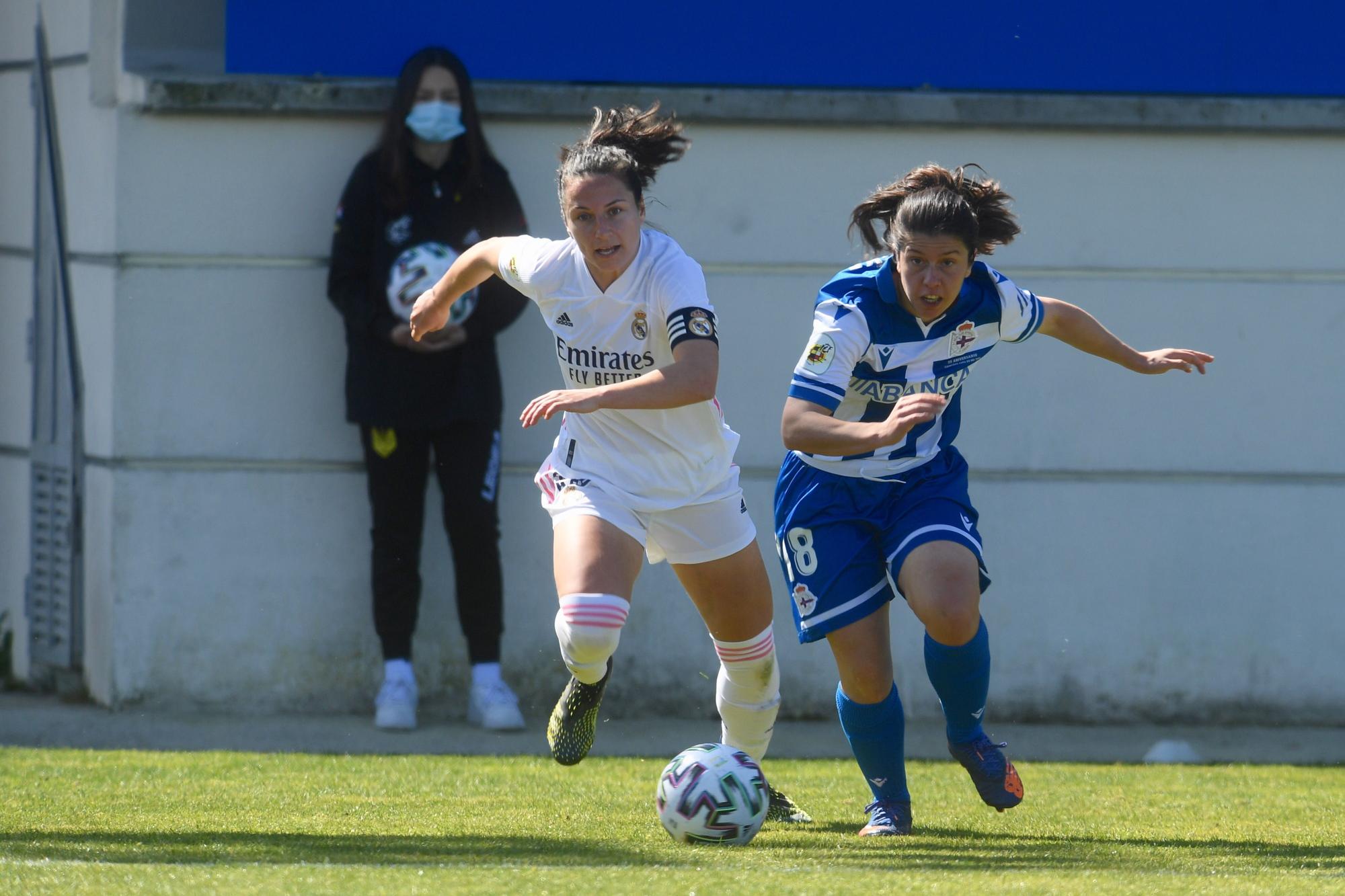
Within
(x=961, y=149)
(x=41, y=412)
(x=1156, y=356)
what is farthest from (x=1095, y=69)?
(x=41, y=412)

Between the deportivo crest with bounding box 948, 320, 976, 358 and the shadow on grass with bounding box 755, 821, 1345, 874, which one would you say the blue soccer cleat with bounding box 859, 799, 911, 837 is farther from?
the deportivo crest with bounding box 948, 320, 976, 358

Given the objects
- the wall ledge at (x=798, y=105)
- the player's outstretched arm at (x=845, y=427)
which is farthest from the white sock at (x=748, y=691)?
the wall ledge at (x=798, y=105)

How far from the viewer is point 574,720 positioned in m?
5.33

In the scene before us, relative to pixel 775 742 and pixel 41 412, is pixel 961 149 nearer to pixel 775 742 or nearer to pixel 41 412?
pixel 775 742

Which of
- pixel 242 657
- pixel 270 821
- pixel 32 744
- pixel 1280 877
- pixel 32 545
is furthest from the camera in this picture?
pixel 32 545

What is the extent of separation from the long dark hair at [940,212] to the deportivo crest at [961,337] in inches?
8.6

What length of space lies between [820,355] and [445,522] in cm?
285

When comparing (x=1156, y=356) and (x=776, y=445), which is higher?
(x=1156, y=356)

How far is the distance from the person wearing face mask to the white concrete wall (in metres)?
0.40

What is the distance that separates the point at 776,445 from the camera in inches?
309

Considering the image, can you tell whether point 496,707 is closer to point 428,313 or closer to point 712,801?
point 428,313

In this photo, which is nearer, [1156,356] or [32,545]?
[1156,356]

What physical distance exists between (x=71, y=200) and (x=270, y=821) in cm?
386

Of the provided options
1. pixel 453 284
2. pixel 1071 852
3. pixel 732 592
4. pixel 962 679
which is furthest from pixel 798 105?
pixel 1071 852
